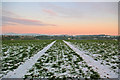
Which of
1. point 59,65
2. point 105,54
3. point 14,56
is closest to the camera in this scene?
point 59,65

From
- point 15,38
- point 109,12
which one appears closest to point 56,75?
point 109,12

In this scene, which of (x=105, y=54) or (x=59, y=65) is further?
(x=105, y=54)

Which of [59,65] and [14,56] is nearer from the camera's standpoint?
[59,65]

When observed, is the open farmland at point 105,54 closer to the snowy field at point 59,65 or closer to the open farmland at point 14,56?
the snowy field at point 59,65

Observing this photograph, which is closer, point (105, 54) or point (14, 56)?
point (14, 56)

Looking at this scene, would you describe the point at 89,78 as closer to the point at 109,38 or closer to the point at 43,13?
the point at 43,13

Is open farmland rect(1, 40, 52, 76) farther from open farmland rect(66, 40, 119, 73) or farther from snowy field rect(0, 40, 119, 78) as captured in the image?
open farmland rect(66, 40, 119, 73)

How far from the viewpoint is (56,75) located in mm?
3311

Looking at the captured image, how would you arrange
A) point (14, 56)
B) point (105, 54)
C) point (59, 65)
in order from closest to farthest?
point (59, 65)
point (14, 56)
point (105, 54)

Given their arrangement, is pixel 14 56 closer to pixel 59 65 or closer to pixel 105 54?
pixel 59 65

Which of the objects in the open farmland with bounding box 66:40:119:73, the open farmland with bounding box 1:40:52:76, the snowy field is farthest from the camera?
the open farmland with bounding box 66:40:119:73

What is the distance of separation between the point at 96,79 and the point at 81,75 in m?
0.47

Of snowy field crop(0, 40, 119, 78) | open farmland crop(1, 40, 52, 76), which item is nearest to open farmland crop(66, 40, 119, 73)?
snowy field crop(0, 40, 119, 78)

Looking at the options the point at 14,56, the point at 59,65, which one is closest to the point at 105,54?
the point at 59,65
